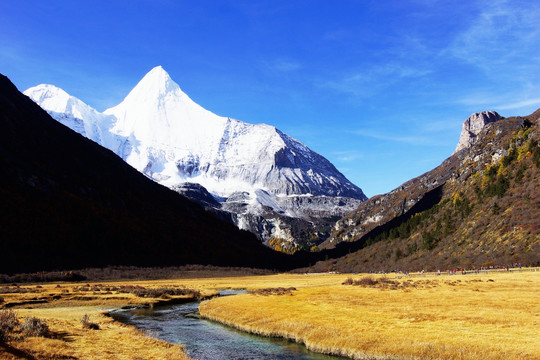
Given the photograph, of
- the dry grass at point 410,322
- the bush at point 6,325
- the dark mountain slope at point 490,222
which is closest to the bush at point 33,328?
the bush at point 6,325

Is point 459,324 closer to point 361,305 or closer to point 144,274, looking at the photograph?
point 361,305

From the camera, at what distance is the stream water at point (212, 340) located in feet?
108

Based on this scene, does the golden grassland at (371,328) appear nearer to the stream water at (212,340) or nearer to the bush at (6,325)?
the bush at (6,325)

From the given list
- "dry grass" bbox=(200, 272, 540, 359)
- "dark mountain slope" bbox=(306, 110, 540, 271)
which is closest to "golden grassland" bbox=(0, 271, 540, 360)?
"dry grass" bbox=(200, 272, 540, 359)

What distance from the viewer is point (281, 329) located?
40594mm

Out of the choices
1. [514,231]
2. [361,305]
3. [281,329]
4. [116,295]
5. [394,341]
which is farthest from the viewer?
[514,231]

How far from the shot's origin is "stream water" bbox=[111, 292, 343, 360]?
108 ft

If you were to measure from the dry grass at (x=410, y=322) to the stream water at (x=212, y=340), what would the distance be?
1.50 meters

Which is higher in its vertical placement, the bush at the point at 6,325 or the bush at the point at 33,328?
the bush at the point at 6,325

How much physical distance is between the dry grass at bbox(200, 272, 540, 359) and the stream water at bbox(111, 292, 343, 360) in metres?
1.50

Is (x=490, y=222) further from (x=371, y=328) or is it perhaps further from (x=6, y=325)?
(x=6, y=325)

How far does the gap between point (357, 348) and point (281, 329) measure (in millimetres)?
11095

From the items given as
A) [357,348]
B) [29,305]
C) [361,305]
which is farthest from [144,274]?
[357,348]

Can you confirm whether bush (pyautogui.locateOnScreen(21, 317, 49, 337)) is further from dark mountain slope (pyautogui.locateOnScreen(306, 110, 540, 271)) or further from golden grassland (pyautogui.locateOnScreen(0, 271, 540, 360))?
dark mountain slope (pyautogui.locateOnScreen(306, 110, 540, 271))
